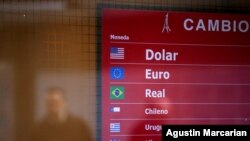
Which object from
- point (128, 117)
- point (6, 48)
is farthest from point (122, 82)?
point (6, 48)

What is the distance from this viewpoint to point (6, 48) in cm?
215

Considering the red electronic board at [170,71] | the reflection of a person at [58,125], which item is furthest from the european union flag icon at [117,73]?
the reflection of a person at [58,125]

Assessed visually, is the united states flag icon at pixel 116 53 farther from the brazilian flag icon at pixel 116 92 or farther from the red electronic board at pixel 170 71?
the brazilian flag icon at pixel 116 92

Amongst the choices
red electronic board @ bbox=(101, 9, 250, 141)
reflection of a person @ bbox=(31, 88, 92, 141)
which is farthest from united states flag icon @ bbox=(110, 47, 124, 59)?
reflection of a person @ bbox=(31, 88, 92, 141)

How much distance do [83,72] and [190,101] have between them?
1.91 feet

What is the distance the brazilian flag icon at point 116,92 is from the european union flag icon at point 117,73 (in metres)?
0.05

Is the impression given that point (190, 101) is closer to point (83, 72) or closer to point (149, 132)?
point (149, 132)

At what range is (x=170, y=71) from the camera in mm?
2258

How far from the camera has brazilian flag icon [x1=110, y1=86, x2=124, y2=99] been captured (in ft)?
7.19

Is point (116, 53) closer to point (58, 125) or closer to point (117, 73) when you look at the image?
point (117, 73)

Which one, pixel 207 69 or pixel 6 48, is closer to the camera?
pixel 6 48

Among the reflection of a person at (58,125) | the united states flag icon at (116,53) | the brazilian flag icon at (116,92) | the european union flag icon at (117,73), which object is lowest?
the reflection of a person at (58,125)

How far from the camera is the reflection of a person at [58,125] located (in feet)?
7.08

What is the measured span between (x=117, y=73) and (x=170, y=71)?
28cm
